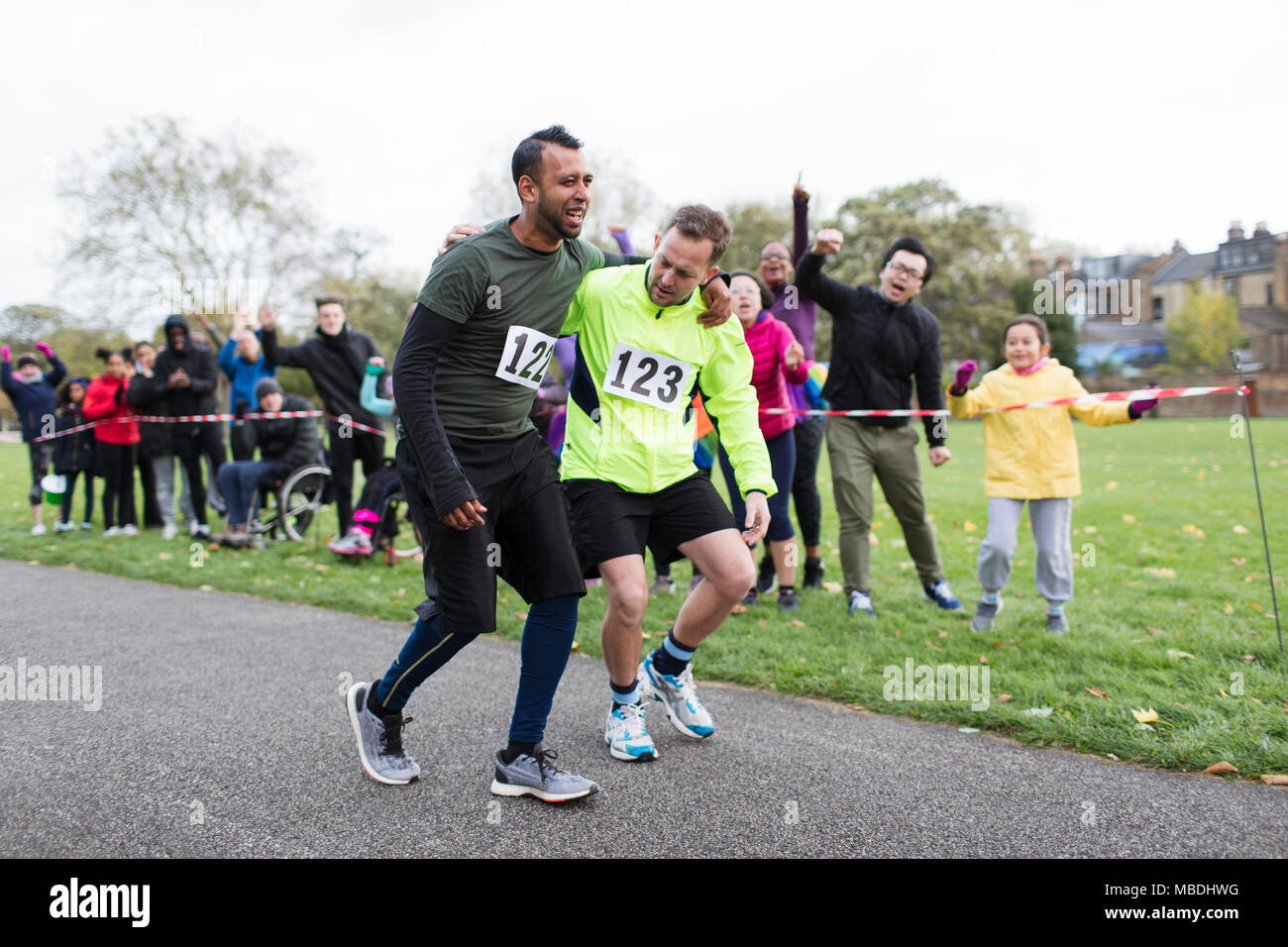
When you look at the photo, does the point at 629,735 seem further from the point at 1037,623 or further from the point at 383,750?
the point at 1037,623

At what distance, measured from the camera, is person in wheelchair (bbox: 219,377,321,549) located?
29.4 feet

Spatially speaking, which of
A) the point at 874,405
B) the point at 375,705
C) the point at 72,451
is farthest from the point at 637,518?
the point at 72,451

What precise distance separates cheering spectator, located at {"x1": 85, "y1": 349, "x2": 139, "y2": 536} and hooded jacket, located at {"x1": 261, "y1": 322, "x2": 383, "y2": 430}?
3471 millimetres

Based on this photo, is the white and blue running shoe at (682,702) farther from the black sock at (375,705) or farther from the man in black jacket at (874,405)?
the man in black jacket at (874,405)

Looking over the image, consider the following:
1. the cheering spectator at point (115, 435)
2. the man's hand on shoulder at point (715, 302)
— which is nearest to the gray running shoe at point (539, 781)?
the man's hand on shoulder at point (715, 302)

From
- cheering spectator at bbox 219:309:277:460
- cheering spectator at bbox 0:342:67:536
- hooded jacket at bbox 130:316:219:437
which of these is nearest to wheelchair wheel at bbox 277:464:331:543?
cheering spectator at bbox 219:309:277:460

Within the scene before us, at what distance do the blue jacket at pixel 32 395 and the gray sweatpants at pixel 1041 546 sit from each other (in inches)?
462

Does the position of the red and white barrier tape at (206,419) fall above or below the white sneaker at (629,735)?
above

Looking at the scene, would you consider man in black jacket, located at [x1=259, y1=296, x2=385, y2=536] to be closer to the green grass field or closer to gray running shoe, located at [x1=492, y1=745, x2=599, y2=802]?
the green grass field

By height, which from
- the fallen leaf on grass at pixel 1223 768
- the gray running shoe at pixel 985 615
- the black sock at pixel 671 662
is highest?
the black sock at pixel 671 662

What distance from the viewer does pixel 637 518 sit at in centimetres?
358

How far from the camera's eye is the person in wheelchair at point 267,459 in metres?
8.97

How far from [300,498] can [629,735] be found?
Result: 6983mm
